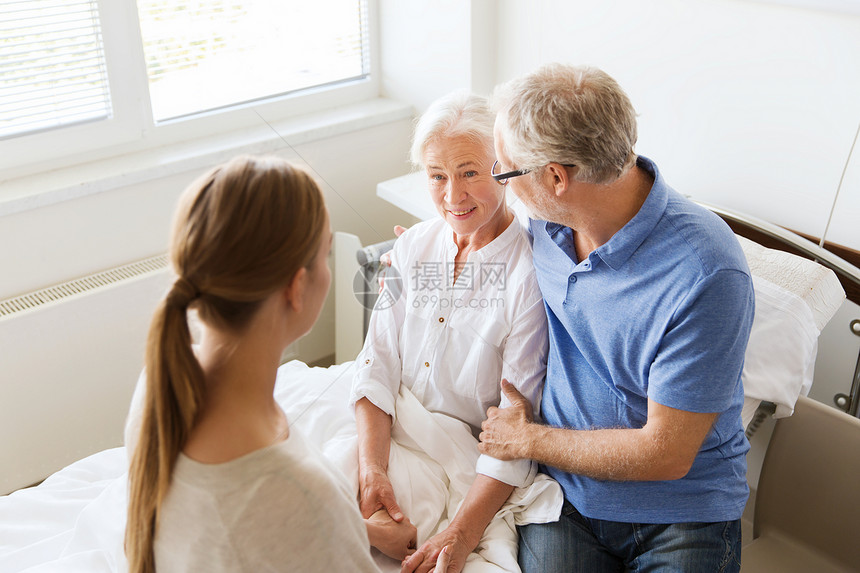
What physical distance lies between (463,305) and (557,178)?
1.05ft

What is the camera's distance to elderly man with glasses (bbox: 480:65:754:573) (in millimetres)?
1265

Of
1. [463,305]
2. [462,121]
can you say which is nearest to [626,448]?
[463,305]

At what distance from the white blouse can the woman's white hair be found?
194 mm

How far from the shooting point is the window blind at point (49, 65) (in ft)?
7.08

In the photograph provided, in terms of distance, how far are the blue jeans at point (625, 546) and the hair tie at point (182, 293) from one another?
2.80 feet

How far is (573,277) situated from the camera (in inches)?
56.7

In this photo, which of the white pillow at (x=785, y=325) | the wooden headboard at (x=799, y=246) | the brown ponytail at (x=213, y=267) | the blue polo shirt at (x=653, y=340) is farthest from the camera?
the wooden headboard at (x=799, y=246)

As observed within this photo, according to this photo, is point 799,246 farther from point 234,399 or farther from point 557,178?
point 234,399

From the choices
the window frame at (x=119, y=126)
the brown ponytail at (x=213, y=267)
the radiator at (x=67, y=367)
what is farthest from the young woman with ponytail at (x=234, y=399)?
the window frame at (x=119, y=126)

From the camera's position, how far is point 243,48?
2.66 m

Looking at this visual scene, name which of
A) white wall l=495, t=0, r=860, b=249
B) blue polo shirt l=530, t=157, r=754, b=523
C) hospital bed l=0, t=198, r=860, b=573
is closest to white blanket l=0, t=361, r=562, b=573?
hospital bed l=0, t=198, r=860, b=573

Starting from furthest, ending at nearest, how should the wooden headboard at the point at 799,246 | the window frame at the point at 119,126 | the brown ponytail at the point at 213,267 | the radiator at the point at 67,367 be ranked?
the window frame at the point at 119,126
the radiator at the point at 67,367
the wooden headboard at the point at 799,246
the brown ponytail at the point at 213,267

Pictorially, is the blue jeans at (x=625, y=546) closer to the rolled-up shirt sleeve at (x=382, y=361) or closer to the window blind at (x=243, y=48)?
the rolled-up shirt sleeve at (x=382, y=361)

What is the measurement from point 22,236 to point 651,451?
1.81 meters
